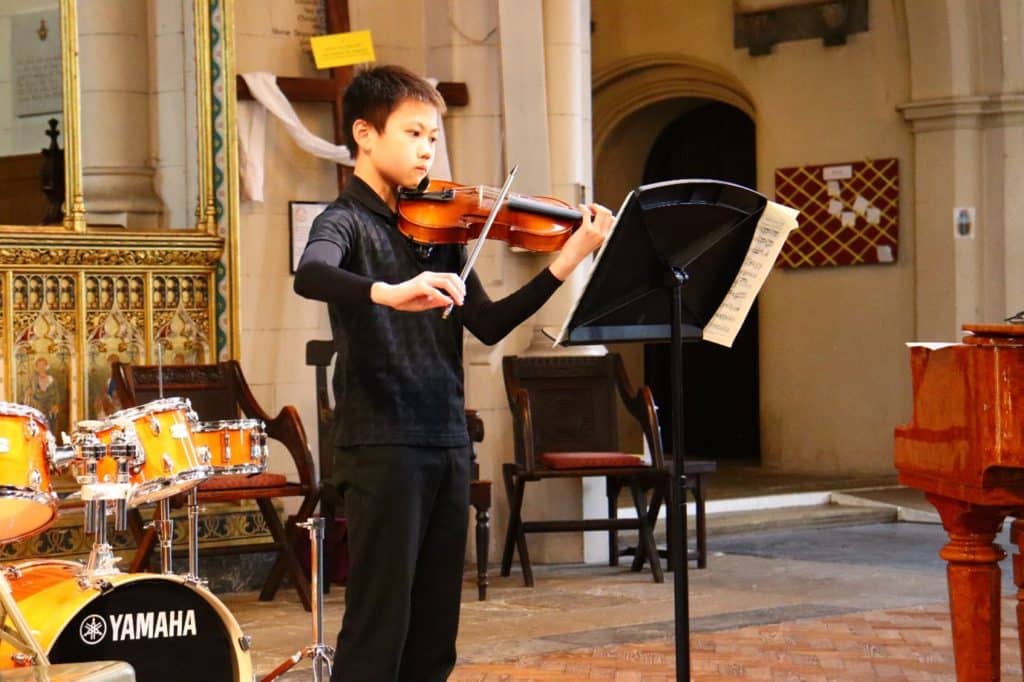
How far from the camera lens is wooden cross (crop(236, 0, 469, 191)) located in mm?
7715

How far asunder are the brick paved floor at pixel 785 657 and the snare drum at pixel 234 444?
948mm

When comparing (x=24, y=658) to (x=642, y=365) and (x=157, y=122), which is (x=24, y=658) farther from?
(x=642, y=365)

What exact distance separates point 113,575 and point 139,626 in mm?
149

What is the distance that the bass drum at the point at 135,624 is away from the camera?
4.23 meters

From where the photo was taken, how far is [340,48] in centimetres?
778

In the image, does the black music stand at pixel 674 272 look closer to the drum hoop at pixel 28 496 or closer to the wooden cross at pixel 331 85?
the drum hoop at pixel 28 496

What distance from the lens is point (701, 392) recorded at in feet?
43.1

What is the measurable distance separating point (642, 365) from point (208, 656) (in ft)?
28.9

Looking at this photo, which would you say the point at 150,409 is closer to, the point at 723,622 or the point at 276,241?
the point at 723,622

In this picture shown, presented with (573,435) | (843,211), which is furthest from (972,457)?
(843,211)

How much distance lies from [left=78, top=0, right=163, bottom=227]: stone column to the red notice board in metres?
5.32

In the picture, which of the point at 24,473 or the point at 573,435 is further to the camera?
the point at 573,435

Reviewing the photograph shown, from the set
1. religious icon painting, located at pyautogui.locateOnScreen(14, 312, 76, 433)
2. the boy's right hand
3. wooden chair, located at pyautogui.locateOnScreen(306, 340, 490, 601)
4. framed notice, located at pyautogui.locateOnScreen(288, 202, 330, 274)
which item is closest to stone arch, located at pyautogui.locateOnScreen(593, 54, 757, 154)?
framed notice, located at pyautogui.locateOnScreen(288, 202, 330, 274)

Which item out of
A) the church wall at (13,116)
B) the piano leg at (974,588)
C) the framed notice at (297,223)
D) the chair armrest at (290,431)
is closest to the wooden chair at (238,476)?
the chair armrest at (290,431)
